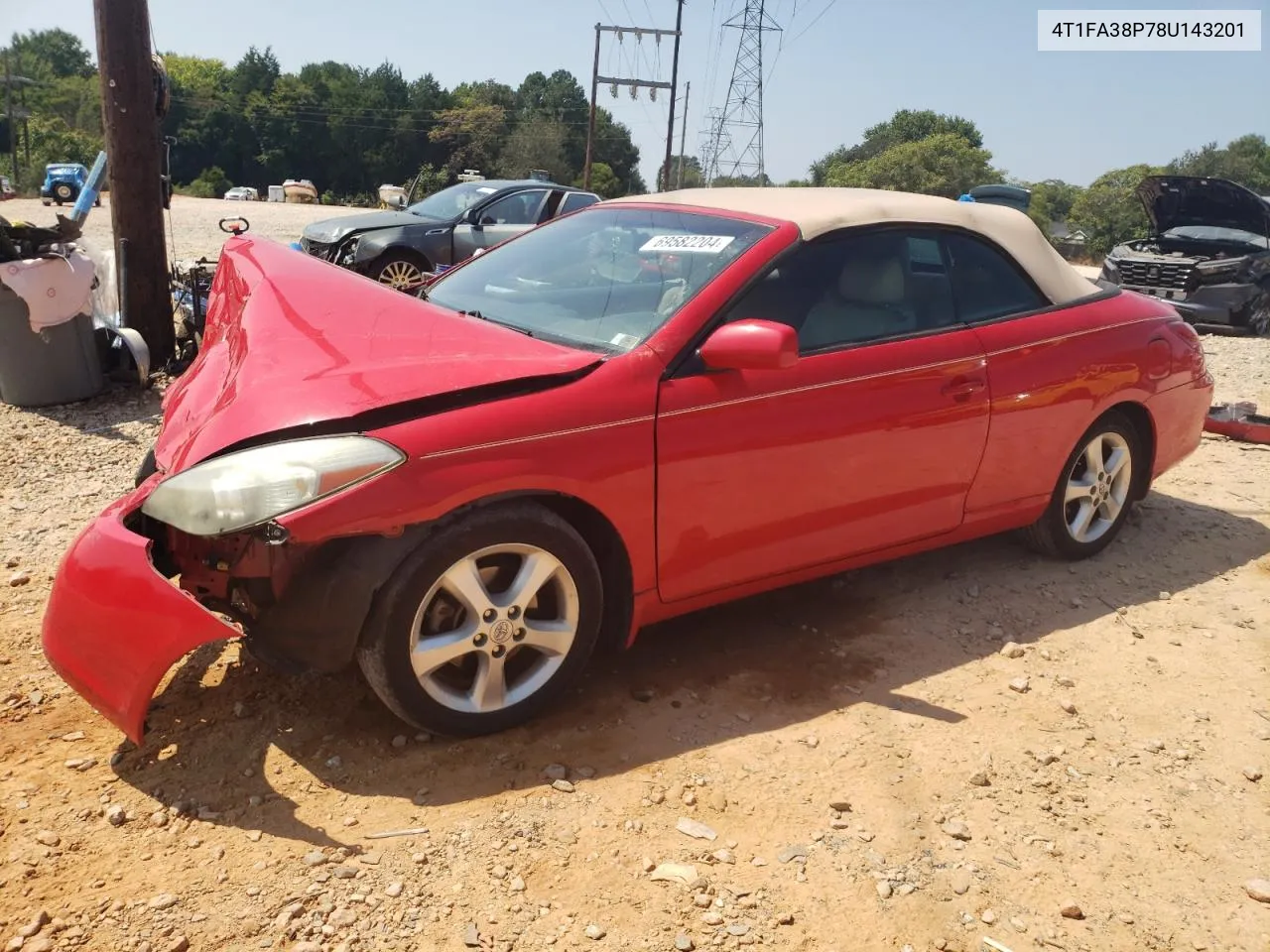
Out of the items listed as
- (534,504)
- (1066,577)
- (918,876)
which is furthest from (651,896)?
(1066,577)

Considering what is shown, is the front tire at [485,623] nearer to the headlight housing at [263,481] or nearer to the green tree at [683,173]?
the headlight housing at [263,481]

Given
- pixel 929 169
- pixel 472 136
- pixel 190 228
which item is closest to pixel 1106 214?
pixel 929 169

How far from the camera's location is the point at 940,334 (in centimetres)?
372

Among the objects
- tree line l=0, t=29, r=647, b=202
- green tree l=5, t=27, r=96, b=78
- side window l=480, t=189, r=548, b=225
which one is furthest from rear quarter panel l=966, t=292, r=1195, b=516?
green tree l=5, t=27, r=96, b=78

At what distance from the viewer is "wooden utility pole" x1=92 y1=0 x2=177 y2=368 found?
6.73 meters

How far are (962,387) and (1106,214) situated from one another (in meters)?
42.1

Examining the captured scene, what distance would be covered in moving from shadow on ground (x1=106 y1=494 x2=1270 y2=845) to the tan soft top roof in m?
1.29

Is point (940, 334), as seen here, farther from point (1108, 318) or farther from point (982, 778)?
point (982, 778)

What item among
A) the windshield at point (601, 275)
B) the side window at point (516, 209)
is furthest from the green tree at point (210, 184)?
the windshield at point (601, 275)

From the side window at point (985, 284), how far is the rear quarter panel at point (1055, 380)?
7cm

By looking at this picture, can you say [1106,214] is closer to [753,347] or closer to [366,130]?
[753,347]

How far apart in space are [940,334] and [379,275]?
8.83 metres

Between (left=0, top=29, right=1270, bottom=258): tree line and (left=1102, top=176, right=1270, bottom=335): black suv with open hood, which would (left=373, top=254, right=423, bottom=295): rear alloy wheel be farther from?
(left=0, top=29, right=1270, bottom=258): tree line

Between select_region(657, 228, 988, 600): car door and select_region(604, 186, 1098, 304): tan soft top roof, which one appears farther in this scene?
select_region(604, 186, 1098, 304): tan soft top roof
